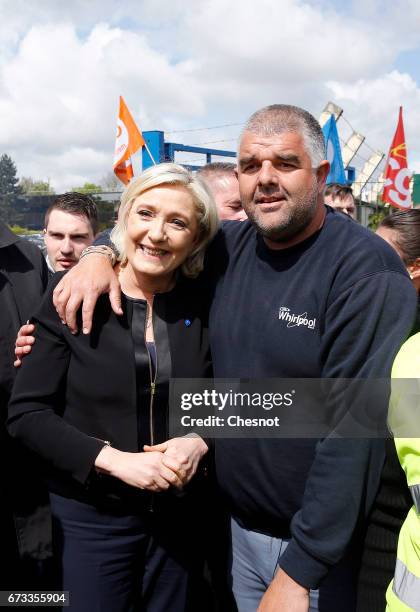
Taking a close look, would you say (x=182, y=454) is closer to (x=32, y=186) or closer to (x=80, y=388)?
(x=80, y=388)

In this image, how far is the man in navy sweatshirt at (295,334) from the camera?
5.55ft

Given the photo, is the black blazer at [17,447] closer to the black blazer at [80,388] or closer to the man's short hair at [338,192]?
the black blazer at [80,388]

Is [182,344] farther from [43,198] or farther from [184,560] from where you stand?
[43,198]

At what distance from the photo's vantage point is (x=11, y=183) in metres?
104

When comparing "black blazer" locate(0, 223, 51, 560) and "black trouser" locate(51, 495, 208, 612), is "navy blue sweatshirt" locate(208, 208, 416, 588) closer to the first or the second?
"black trouser" locate(51, 495, 208, 612)

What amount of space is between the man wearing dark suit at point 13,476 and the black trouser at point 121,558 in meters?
0.44

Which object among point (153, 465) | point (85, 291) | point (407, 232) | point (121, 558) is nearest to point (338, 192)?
point (407, 232)

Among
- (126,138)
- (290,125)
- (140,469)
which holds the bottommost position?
(140,469)

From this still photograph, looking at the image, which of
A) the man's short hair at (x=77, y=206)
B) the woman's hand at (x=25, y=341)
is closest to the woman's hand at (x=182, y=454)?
the woman's hand at (x=25, y=341)

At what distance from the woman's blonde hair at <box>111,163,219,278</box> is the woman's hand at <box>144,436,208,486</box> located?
0.64 metres

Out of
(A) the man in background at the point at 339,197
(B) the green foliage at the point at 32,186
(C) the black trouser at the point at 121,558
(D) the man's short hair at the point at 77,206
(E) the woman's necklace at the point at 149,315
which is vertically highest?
(B) the green foliage at the point at 32,186

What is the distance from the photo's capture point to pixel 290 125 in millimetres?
1922

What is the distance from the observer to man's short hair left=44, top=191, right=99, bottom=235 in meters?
4.07

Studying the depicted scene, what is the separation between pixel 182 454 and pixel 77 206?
252cm
